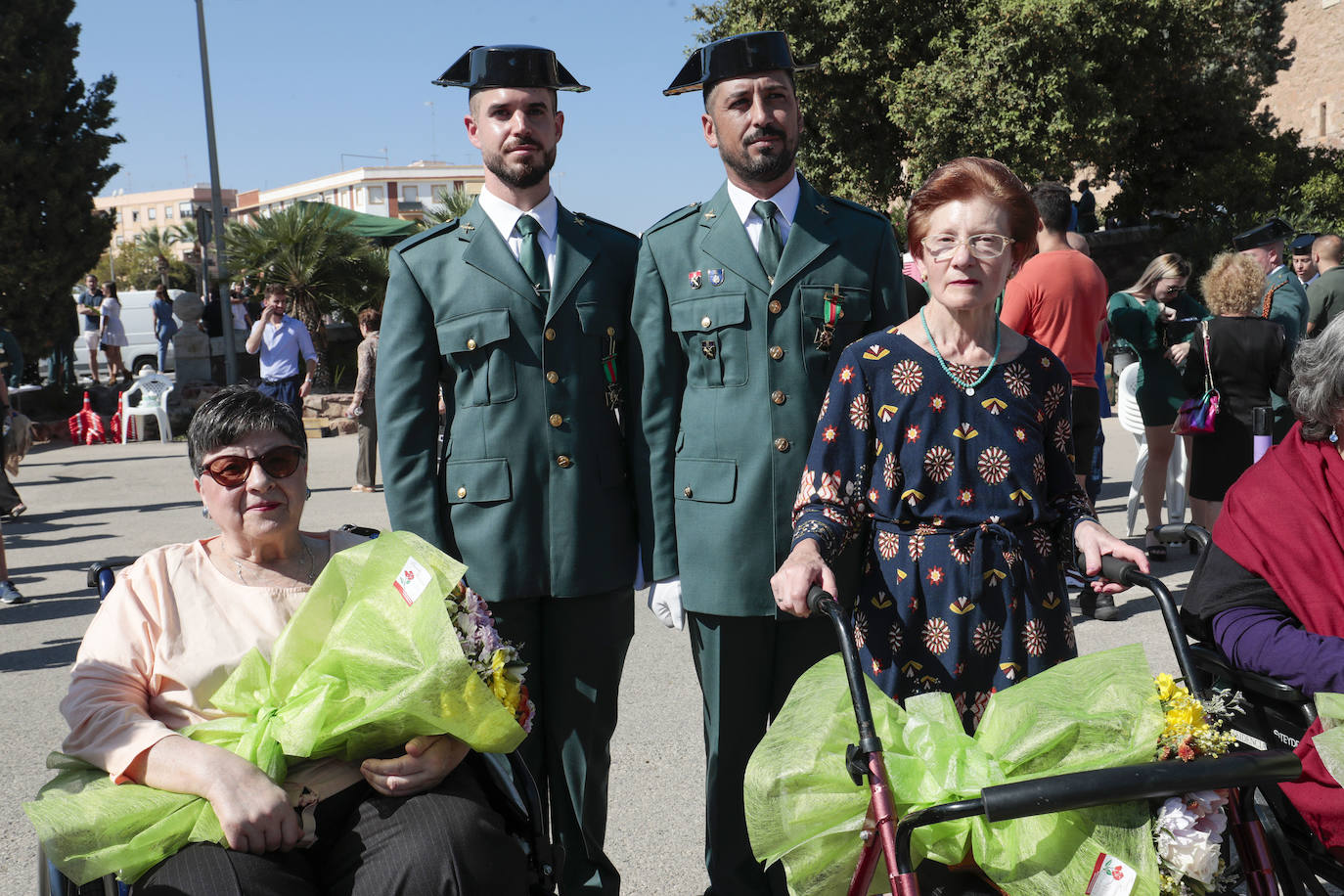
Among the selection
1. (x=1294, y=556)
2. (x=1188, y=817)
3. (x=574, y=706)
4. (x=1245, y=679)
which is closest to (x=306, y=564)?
(x=574, y=706)

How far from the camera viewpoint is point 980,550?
7.39ft

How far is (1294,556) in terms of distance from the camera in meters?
2.60

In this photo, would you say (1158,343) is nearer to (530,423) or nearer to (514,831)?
(530,423)

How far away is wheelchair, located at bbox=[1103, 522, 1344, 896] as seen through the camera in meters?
2.05

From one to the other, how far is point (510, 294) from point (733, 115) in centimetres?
75

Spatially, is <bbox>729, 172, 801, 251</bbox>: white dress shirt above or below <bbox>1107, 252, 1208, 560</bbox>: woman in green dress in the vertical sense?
Result: above

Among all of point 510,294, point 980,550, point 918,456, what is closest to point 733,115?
point 510,294

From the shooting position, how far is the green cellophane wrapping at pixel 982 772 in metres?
1.69

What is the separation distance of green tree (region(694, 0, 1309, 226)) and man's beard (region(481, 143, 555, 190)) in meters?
18.5

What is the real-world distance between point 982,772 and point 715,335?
4.66 ft

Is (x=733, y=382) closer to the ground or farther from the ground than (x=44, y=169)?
closer to the ground

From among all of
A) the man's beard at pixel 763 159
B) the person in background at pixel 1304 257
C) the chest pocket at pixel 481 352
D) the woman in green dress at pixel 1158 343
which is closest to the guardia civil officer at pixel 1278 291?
the woman in green dress at pixel 1158 343

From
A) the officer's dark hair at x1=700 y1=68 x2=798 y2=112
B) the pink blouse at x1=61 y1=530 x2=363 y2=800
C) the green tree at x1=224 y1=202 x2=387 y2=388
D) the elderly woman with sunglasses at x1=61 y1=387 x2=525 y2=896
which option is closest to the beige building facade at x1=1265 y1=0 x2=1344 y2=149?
the green tree at x1=224 y1=202 x2=387 y2=388

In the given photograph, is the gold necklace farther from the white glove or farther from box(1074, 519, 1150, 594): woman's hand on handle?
box(1074, 519, 1150, 594): woman's hand on handle
